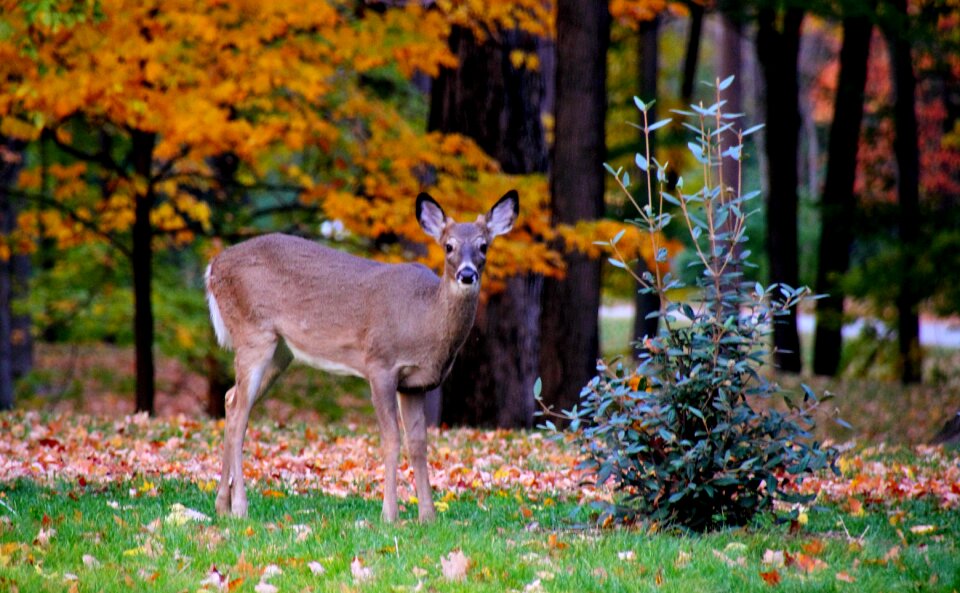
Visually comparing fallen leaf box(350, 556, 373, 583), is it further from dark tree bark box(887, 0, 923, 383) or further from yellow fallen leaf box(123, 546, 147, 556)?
dark tree bark box(887, 0, 923, 383)

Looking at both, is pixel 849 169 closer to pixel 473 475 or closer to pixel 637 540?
pixel 473 475

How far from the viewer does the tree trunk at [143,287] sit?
14781mm

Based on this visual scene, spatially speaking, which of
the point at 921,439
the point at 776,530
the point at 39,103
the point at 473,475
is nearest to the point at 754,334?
the point at 776,530

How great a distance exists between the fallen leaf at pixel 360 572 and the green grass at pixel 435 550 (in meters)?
0.03

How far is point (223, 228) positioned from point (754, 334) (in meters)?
14.2

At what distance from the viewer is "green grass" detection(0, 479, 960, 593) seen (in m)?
5.60

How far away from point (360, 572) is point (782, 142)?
17.5 metres

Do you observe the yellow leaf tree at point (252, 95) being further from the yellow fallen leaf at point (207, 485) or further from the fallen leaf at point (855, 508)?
the fallen leaf at point (855, 508)

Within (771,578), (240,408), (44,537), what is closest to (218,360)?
(240,408)

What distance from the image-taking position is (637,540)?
6.45 m

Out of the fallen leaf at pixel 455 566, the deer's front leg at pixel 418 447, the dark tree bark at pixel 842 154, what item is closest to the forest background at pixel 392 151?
the dark tree bark at pixel 842 154

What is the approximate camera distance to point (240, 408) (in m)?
7.59

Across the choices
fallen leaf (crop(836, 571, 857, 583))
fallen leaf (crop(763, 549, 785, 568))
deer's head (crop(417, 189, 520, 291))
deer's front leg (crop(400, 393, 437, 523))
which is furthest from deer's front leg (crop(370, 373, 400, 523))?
fallen leaf (crop(836, 571, 857, 583))

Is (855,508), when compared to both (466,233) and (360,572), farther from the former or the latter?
(360,572)
